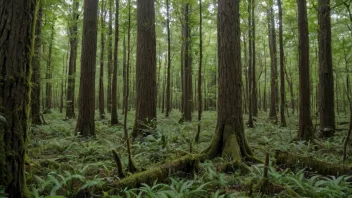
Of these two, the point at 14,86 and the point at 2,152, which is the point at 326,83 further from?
the point at 2,152

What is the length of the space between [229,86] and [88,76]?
5.68 meters

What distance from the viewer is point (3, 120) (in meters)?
2.62

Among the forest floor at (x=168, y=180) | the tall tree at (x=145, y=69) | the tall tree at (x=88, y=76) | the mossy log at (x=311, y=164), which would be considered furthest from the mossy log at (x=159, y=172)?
the tall tree at (x=88, y=76)

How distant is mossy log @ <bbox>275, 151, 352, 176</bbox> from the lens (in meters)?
4.63

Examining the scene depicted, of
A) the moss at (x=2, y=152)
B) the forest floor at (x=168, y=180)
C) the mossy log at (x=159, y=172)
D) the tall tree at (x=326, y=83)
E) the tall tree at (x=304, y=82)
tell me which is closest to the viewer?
the moss at (x=2, y=152)

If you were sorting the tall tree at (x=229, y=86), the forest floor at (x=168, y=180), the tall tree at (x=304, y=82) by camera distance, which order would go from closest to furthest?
the forest floor at (x=168, y=180) < the tall tree at (x=229, y=86) < the tall tree at (x=304, y=82)

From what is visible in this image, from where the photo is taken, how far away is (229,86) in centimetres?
647

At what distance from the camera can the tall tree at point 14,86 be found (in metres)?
2.68

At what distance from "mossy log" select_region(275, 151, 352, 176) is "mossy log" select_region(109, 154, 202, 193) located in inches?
75.6

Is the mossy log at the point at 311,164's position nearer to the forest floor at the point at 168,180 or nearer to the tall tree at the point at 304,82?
the forest floor at the point at 168,180

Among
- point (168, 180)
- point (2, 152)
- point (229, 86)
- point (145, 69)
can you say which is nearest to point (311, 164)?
point (229, 86)

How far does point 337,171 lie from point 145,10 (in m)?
A: 7.84

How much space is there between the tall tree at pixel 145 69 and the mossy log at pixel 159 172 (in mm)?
4245

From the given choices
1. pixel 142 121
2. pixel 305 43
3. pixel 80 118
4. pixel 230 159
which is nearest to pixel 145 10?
pixel 142 121
